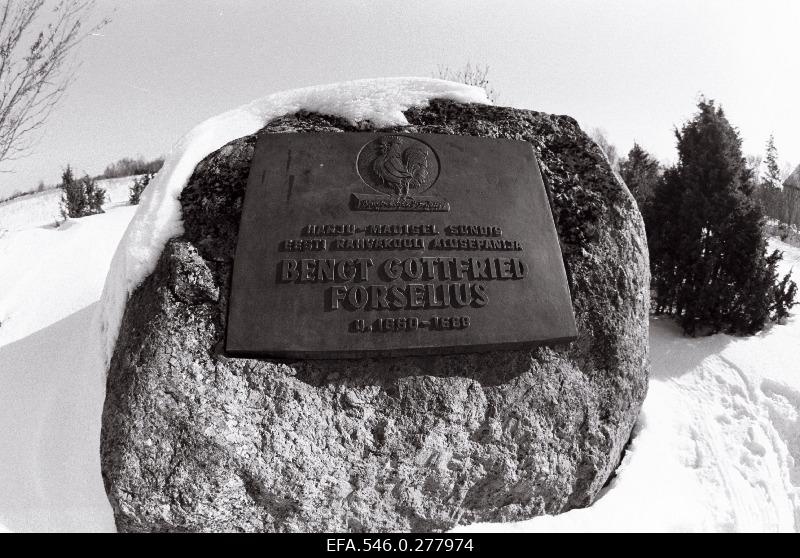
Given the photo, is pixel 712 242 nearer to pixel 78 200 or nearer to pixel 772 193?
pixel 78 200

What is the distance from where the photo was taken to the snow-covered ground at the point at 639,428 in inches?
86.1

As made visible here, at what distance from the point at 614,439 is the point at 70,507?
8.94 feet

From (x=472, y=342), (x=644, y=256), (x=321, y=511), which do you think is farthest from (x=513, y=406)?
(x=644, y=256)

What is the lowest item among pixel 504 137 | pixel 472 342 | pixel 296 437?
pixel 296 437

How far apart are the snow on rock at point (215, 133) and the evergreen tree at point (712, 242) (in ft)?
10.7

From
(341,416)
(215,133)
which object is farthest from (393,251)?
(215,133)

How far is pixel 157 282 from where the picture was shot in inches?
87.0

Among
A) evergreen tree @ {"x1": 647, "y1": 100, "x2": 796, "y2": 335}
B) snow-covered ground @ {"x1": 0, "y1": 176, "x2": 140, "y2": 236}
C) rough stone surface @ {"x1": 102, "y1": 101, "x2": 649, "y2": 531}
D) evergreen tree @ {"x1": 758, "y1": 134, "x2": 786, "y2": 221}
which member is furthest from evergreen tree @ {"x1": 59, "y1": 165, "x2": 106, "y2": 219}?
evergreen tree @ {"x1": 758, "y1": 134, "x2": 786, "y2": 221}

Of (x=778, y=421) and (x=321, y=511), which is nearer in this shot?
(x=321, y=511)

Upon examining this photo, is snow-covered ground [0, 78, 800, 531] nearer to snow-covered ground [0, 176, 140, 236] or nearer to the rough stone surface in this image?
the rough stone surface

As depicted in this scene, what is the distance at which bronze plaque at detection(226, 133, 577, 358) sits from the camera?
2.12 m

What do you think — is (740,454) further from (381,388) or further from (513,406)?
(381,388)

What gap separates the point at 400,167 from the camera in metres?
2.55

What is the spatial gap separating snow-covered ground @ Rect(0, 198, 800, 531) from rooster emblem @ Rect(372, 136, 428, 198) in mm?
→ 1792
